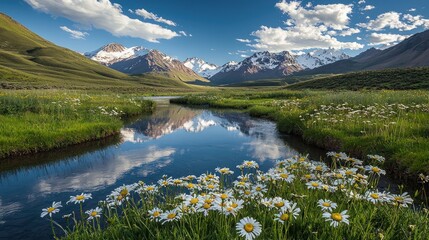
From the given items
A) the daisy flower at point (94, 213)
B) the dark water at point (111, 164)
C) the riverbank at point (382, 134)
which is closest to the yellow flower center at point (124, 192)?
→ the daisy flower at point (94, 213)

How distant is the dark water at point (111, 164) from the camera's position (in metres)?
8.96

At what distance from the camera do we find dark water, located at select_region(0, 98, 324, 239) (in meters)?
8.96

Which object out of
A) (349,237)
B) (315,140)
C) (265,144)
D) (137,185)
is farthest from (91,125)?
(349,237)

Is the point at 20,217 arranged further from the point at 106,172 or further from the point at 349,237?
the point at 349,237

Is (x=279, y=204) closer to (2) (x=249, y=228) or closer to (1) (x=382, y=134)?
(2) (x=249, y=228)

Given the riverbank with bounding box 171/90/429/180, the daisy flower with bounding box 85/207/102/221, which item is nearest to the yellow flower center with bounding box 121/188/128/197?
the daisy flower with bounding box 85/207/102/221

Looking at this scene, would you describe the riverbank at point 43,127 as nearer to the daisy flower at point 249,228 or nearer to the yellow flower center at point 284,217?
the daisy flower at point 249,228

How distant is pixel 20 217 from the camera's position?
830 centimetres

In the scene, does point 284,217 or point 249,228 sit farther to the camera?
point 284,217

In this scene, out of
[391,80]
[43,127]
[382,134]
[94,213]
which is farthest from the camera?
[391,80]

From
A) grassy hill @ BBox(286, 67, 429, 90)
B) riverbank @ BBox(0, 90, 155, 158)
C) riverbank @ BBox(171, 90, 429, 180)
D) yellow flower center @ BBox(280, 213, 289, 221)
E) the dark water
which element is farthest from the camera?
grassy hill @ BBox(286, 67, 429, 90)

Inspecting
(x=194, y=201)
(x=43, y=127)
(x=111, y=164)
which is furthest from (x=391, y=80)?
(x=194, y=201)

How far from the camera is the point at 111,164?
14.0m

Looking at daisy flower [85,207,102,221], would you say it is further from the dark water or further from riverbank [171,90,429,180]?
riverbank [171,90,429,180]
